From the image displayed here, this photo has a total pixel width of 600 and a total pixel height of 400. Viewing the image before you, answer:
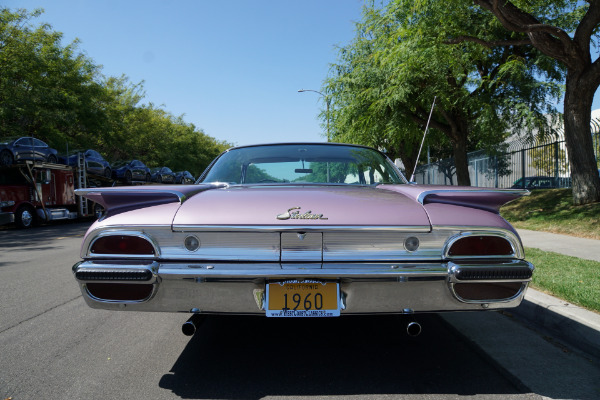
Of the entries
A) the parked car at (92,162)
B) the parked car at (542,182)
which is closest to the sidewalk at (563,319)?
the parked car at (542,182)

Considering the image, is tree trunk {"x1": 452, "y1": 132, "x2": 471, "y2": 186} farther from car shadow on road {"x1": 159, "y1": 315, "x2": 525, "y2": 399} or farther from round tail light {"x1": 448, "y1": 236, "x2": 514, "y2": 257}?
round tail light {"x1": 448, "y1": 236, "x2": 514, "y2": 257}

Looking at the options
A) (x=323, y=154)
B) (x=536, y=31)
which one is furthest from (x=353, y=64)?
(x=323, y=154)

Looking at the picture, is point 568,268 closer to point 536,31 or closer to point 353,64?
point 536,31

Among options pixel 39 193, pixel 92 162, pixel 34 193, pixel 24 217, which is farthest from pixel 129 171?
pixel 24 217

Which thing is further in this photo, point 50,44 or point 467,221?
point 50,44

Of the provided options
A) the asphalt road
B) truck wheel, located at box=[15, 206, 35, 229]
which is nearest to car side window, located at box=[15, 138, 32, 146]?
truck wheel, located at box=[15, 206, 35, 229]

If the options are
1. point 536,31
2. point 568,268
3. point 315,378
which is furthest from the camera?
point 536,31

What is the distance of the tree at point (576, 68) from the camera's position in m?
10.7

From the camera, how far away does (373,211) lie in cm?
267

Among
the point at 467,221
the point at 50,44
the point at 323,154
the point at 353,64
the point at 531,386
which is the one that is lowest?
the point at 531,386

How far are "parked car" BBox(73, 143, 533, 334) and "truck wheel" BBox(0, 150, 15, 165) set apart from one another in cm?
1585

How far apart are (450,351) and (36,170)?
57.2 feet

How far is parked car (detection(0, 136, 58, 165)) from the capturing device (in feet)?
52.2

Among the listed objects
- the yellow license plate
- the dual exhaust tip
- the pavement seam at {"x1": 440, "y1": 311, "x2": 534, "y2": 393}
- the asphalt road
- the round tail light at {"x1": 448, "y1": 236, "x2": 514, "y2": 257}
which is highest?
the round tail light at {"x1": 448, "y1": 236, "x2": 514, "y2": 257}
